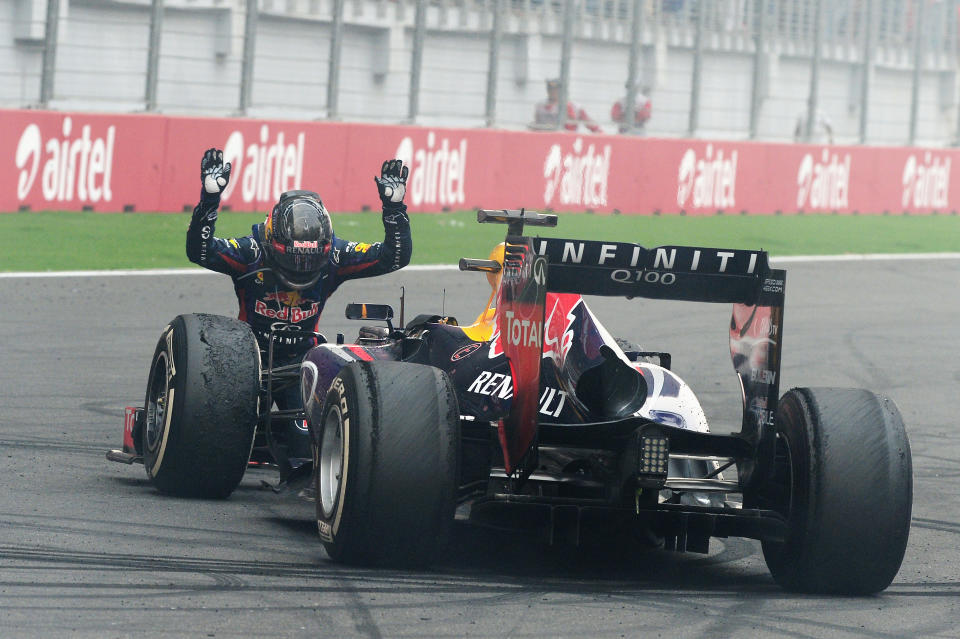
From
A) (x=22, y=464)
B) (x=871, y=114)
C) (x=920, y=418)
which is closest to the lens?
(x=22, y=464)

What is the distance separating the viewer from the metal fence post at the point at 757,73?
78.4 ft

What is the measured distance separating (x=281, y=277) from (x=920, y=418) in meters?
4.56

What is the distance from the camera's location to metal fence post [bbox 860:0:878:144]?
25641 mm

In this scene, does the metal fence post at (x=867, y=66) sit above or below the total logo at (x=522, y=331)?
above

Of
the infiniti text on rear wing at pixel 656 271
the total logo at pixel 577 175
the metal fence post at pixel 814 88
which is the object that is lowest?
the infiniti text on rear wing at pixel 656 271

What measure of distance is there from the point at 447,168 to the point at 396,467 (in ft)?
48.1

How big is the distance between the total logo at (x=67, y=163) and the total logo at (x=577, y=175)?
6220 mm

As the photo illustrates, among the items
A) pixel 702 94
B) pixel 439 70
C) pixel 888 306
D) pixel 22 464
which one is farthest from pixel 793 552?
pixel 702 94

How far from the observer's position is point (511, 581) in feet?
18.8

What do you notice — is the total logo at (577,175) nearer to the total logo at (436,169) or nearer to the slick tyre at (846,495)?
the total logo at (436,169)

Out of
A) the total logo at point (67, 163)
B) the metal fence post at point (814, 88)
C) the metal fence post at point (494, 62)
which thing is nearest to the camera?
the total logo at point (67, 163)

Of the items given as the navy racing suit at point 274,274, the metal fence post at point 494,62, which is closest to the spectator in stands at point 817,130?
the metal fence post at point 494,62

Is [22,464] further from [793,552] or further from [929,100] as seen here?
[929,100]

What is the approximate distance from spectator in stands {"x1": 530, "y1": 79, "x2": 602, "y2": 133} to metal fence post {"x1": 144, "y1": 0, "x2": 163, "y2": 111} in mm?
5494
